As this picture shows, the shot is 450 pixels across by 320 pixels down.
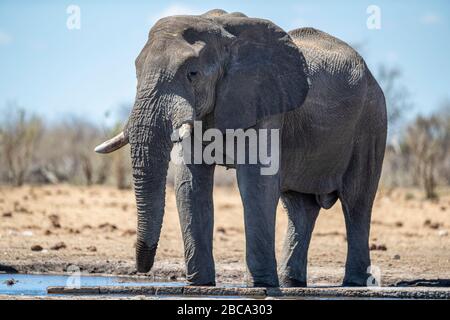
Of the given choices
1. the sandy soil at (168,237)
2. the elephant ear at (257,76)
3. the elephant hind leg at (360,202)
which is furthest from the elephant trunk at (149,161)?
the sandy soil at (168,237)

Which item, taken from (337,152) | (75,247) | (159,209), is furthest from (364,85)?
(75,247)

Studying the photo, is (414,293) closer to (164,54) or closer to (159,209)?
(159,209)

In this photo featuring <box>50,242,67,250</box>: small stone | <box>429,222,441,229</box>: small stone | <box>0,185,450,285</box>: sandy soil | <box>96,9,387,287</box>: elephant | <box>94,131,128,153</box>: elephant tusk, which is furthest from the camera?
<box>429,222,441,229</box>: small stone

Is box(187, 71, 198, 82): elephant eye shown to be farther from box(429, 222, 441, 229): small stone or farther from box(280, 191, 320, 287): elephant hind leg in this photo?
box(429, 222, 441, 229): small stone

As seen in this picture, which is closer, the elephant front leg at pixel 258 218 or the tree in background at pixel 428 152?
the elephant front leg at pixel 258 218

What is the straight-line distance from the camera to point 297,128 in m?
9.20

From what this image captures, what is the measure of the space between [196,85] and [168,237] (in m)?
6.66

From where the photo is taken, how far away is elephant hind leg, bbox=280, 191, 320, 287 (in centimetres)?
1007

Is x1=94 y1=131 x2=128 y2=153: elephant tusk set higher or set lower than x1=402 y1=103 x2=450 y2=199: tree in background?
higher

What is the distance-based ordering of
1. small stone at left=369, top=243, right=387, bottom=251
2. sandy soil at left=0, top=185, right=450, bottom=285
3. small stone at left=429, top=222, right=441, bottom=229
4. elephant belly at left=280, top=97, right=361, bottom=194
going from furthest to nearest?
small stone at left=429, top=222, right=441, bottom=229 → small stone at left=369, top=243, right=387, bottom=251 → sandy soil at left=0, top=185, right=450, bottom=285 → elephant belly at left=280, top=97, right=361, bottom=194

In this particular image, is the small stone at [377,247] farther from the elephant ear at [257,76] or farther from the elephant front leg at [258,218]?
the elephant front leg at [258,218]

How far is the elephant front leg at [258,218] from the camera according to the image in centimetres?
856

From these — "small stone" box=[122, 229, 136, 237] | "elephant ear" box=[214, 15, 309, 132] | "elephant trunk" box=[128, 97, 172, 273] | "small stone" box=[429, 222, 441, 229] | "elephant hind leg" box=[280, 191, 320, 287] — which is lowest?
"small stone" box=[429, 222, 441, 229]

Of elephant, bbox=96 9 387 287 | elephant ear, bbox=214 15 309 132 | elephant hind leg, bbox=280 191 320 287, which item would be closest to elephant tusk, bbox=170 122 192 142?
elephant, bbox=96 9 387 287
